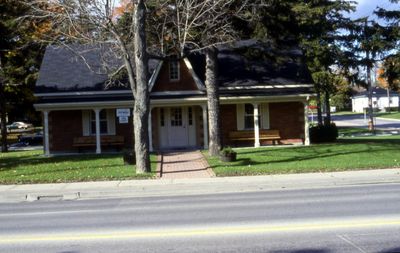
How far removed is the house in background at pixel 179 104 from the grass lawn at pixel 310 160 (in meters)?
3.92

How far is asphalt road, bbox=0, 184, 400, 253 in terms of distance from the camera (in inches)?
306

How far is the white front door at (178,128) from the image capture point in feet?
101

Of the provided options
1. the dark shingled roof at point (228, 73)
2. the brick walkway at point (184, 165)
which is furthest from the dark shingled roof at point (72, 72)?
the brick walkway at point (184, 165)

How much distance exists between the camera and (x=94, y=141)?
29781 mm

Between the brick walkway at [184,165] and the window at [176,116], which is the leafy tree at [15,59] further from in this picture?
the brick walkway at [184,165]

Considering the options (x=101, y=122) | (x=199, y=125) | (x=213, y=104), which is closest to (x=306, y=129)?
(x=199, y=125)

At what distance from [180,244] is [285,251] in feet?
4.99

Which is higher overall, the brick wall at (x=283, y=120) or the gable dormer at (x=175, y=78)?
the gable dormer at (x=175, y=78)

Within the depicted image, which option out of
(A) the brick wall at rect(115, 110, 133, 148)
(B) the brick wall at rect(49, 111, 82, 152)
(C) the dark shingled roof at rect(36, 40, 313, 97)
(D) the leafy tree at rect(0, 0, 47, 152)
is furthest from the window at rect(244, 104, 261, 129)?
(D) the leafy tree at rect(0, 0, 47, 152)

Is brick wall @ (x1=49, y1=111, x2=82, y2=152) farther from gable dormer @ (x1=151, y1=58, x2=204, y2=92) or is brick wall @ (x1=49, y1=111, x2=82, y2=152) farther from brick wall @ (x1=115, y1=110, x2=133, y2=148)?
gable dormer @ (x1=151, y1=58, x2=204, y2=92)

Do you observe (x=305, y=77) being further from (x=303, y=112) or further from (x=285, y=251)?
(x=285, y=251)

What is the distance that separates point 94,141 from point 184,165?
29.6ft

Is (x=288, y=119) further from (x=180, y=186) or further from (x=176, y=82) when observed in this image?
(x=180, y=186)

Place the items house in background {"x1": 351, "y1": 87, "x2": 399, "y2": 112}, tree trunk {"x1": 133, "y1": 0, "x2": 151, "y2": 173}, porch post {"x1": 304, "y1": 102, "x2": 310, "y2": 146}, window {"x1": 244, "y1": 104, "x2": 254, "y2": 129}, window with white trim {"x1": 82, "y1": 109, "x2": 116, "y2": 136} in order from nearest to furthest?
tree trunk {"x1": 133, "y1": 0, "x2": 151, "y2": 173} < porch post {"x1": 304, "y1": 102, "x2": 310, "y2": 146} < window with white trim {"x1": 82, "y1": 109, "x2": 116, "y2": 136} < window {"x1": 244, "y1": 104, "x2": 254, "y2": 129} < house in background {"x1": 351, "y1": 87, "x2": 399, "y2": 112}
